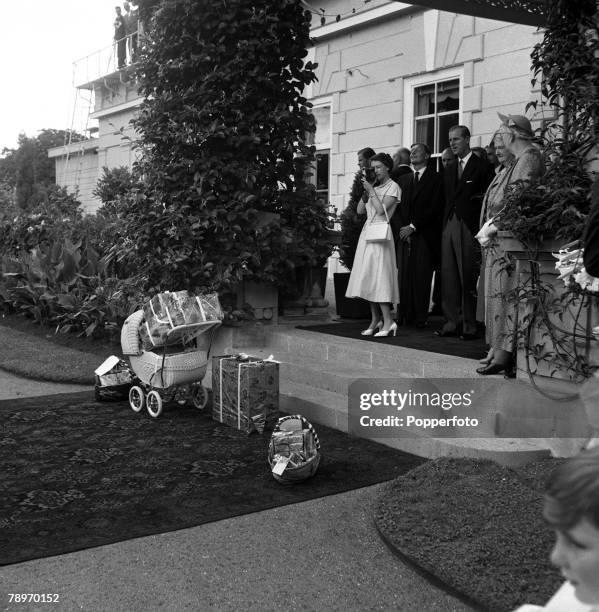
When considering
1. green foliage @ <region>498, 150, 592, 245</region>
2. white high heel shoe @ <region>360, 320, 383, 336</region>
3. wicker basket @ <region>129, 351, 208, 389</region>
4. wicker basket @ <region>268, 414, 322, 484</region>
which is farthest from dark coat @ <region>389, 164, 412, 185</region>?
wicker basket @ <region>268, 414, 322, 484</region>

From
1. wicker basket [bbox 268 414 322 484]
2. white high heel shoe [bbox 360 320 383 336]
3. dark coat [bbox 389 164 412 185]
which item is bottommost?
wicker basket [bbox 268 414 322 484]

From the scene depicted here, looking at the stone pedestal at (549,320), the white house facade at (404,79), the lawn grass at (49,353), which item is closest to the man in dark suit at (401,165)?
the white house facade at (404,79)

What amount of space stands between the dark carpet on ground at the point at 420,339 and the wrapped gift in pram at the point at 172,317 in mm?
1580

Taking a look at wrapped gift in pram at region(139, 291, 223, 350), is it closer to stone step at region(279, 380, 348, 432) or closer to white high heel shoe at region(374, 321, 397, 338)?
stone step at region(279, 380, 348, 432)

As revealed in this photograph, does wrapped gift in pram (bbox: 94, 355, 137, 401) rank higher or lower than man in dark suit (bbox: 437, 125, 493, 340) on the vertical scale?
lower

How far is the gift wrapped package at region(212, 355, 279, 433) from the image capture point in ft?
19.4

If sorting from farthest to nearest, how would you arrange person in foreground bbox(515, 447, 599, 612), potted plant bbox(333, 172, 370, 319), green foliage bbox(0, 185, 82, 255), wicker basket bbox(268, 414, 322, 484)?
green foliage bbox(0, 185, 82, 255)
potted plant bbox(333, 172, 370, 319)
wicker basket bbox(268, 414, 322, 484)
person in foreground bbox(515, 447, 599, 612)

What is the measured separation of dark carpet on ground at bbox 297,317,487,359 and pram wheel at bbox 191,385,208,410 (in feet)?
4.97

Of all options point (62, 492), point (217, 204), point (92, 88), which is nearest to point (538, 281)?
point (62, 492)

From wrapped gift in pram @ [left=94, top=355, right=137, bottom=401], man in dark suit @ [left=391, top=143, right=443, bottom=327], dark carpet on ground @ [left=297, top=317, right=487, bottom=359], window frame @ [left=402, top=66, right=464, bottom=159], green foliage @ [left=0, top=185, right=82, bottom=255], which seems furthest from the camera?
green foliage @ [left=0, top=185, right=82, bottom=255]

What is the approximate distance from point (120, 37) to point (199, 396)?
60.1 feet

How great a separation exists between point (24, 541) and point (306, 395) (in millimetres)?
3130

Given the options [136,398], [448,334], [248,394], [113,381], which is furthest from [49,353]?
[448,334]

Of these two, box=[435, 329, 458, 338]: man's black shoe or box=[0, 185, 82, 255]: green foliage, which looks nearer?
box=[435, 329, 458, 338]: man's black shoe
